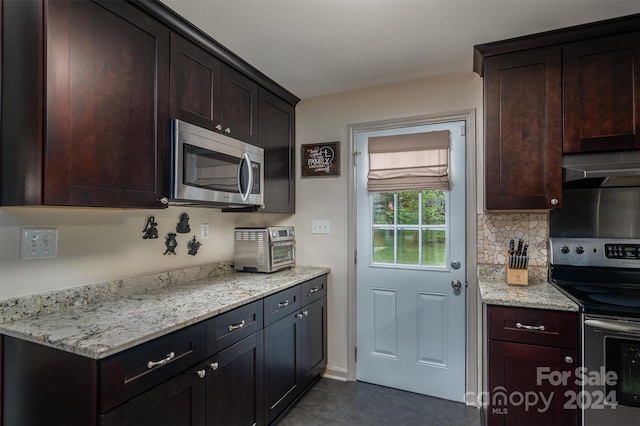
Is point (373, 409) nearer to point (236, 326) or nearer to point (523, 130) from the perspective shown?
point (236, 326)

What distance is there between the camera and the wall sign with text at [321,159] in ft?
9.08

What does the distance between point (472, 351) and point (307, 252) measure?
1432 millimetres

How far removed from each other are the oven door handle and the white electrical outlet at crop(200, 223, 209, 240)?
87.0 inches

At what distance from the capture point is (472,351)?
235 cm

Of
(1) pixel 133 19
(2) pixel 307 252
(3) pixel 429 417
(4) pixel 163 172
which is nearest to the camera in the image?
(1) pixel 133 19

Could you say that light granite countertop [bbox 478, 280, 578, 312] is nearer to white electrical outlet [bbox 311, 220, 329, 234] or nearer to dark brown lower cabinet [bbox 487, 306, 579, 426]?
dark brown lower cabinet [bbox 487, 306, 579, 426]

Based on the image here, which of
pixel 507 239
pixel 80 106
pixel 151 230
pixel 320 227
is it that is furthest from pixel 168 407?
pixel 507 239

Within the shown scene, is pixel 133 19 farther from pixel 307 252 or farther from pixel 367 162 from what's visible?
pixel 307 252

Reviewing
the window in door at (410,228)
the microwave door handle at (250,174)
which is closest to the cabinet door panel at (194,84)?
the microwave door handle at (250,174)

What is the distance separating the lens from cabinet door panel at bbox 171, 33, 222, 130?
5.68 feet

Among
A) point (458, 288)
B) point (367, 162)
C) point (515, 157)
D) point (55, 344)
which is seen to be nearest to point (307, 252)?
point (367, 162)

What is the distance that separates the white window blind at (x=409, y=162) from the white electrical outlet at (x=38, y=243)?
197 centimetres

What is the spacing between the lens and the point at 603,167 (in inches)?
70.4

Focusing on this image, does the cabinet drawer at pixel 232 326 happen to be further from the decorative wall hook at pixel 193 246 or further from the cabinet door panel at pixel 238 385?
the decorative wall hook at pixel 193 246
